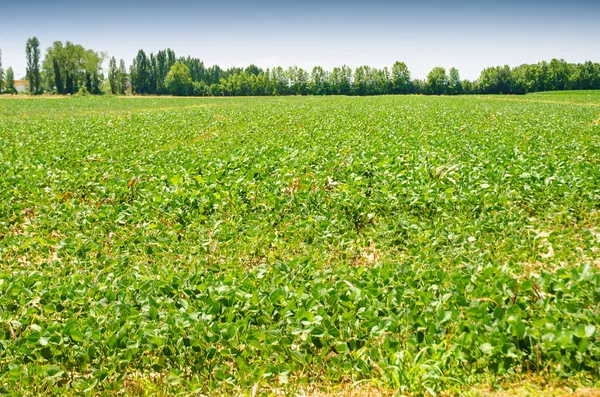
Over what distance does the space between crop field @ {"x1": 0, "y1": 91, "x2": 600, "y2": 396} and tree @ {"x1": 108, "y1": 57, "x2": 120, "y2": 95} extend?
12044 cm

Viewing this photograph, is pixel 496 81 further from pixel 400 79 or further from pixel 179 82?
pixel 179 82

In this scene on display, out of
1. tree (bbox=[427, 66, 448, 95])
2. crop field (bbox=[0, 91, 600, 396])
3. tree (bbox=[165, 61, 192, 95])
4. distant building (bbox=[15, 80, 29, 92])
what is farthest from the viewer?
distant building (bbox=[15, 80, 29, 92])

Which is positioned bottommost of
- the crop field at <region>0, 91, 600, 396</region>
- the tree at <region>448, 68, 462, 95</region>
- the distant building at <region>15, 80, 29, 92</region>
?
the crop field at <region>0, 91, 600, 396</region>

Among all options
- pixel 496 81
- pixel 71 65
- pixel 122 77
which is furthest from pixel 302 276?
pixel 122 77

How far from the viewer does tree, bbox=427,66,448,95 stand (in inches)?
4491

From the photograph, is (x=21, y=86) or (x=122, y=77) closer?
(x=122, y=77)

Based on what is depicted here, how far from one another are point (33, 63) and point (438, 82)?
11615 cm

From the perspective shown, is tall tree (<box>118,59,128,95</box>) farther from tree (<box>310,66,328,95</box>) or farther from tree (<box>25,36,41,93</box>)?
tree (<box>310,66,328,95</box>)

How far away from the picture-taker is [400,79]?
120 meters

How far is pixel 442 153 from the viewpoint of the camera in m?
10.6

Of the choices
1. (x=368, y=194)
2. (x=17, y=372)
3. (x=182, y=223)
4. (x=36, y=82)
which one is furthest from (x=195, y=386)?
(x=36, y=82)

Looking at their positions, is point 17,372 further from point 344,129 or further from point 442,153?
point 344,129

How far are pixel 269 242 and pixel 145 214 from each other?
2.36 metres

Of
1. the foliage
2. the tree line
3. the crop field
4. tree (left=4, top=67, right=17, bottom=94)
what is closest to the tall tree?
the tree line
